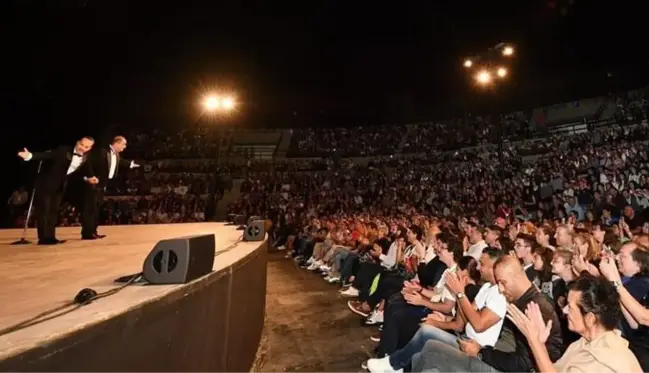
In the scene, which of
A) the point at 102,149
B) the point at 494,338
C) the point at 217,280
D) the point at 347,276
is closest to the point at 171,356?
the point at 217,280

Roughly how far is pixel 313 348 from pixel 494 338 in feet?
6.34

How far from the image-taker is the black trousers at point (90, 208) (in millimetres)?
5102

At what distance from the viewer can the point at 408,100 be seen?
973 inches

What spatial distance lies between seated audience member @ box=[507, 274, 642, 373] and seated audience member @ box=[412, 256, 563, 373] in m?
0.32

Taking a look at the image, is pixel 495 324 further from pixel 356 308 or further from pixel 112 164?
pixel 112 164

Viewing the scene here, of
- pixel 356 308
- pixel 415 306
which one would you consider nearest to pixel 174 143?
pixel 356 308

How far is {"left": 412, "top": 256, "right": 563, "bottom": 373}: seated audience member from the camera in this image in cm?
243

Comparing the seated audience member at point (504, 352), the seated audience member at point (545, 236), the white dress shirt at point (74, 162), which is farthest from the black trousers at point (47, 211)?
the seated audience member at point (545, 236)

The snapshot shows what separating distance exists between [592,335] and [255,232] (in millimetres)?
2792

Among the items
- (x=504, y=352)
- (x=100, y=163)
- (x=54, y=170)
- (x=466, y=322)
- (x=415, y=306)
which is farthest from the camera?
(x=100, y=163)

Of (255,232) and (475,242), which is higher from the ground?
(255,232)

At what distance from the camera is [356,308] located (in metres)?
5.73

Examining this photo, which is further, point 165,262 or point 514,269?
point 514,269

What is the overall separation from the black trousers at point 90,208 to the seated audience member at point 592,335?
4747mm
